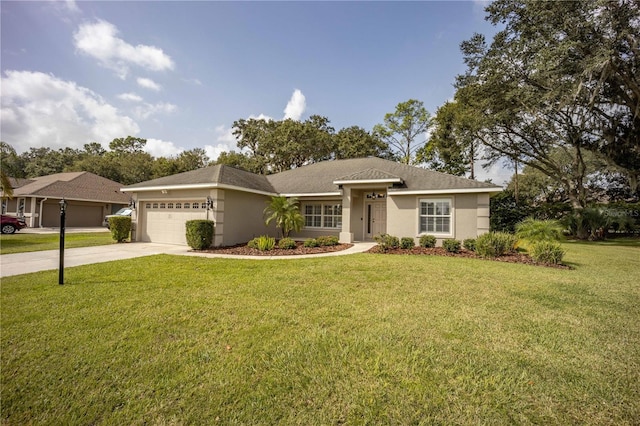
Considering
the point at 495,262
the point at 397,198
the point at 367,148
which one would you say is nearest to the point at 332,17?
the point at 397,198

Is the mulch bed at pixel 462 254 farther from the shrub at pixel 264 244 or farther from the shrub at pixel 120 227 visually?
the shrub at pixel 120 227

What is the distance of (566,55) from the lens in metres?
13.4

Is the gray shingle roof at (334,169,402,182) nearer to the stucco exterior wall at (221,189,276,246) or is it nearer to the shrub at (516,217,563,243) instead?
the stucco exterior wall at (221,189,276,246)

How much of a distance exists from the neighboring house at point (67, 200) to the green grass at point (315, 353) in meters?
22.3

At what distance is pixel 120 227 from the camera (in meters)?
12.8

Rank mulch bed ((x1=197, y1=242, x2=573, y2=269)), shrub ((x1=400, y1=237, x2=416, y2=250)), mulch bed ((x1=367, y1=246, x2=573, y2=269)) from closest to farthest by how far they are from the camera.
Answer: mulch bed ((x1=367, y1=246, x2=573, y2=269)) → mulch bed ((x1=197, y1=242, x2=573, y2=269)) → shrub ((x1=400, y1=237, x2=416, y2=250))

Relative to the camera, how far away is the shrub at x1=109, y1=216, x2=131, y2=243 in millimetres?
12672

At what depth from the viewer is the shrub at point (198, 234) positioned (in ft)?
35.3

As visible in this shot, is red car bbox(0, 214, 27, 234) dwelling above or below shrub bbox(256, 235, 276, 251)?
above

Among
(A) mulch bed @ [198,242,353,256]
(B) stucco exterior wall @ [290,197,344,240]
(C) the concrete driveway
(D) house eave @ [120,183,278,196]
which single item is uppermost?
(D) house eave @ [120,183,278,196]

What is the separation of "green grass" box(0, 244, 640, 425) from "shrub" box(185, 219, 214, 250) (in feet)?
16.1

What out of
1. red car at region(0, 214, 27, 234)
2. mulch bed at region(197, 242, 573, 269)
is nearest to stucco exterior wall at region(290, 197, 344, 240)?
mulch bed at region(197, 242, 573, 269)

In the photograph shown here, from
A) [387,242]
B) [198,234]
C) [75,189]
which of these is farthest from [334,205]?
[75,189]

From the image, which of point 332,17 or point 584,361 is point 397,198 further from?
point 584,361
